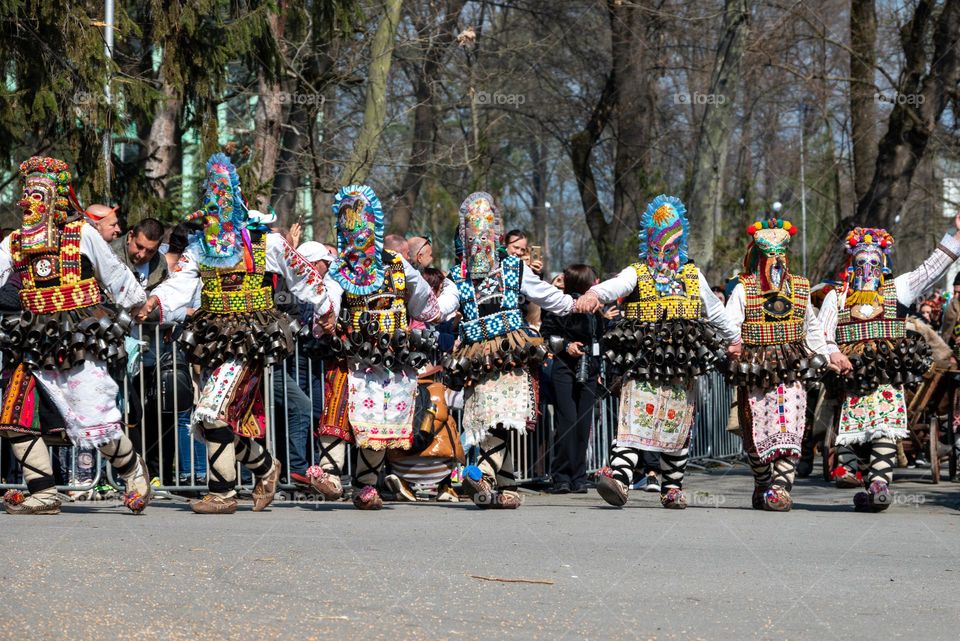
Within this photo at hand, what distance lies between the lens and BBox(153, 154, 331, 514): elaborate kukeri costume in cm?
894

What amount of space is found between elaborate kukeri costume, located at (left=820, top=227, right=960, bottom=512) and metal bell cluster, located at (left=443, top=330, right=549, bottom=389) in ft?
6.84

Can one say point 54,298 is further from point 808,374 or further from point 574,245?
point 574,245

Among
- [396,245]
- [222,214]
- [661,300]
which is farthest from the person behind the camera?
[396,245]

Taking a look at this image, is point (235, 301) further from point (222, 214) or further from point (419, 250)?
point (419, 250)

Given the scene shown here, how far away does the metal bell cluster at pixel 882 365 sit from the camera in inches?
398

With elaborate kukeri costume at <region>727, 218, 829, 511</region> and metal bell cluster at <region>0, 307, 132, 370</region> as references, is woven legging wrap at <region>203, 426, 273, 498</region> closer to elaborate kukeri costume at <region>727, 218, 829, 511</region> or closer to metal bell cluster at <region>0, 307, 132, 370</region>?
metal bell cluster at <region>0, 307, 132, 370</region>

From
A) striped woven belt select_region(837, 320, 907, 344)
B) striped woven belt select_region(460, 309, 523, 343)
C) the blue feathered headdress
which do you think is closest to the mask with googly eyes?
striped woven belt select_region(837, 320, 907, 344)

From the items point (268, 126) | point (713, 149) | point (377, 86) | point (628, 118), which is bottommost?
point (713, 149)

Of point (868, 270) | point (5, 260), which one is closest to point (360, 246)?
point (5, 260)

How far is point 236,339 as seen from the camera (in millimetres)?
8906

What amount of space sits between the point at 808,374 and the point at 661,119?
14.4 metres

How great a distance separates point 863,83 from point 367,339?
9.77 metres

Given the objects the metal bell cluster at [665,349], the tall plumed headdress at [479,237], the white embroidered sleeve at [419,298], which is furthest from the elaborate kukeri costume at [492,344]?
the metal bell cluster at [665,349]

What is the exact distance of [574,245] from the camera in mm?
57969
